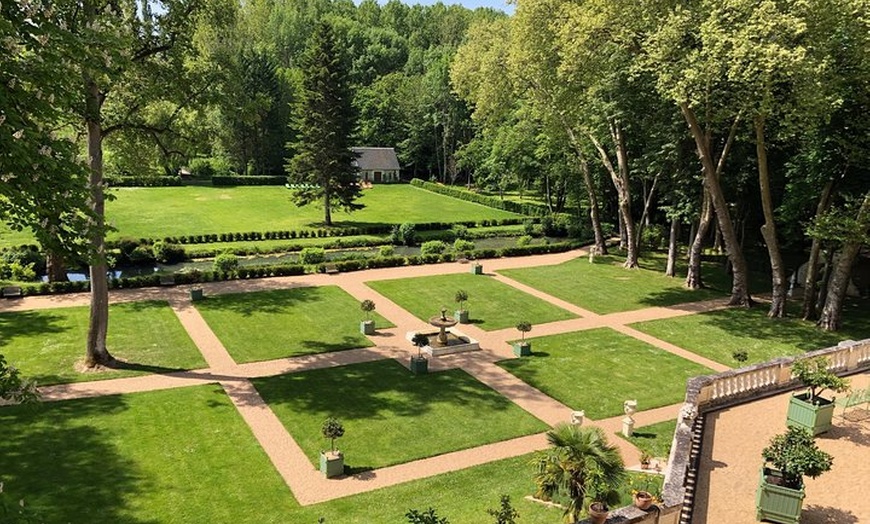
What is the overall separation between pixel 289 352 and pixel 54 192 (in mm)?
15894

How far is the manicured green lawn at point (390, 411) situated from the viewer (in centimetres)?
1906

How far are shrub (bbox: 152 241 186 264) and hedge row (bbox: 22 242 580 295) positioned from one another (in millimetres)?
8462

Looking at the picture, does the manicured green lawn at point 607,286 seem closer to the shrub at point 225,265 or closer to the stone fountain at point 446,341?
the stone fountain at point 446,341

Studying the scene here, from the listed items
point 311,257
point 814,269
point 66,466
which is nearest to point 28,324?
point 66,466

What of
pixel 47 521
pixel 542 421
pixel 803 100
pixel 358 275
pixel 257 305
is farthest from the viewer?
pixel 358 275

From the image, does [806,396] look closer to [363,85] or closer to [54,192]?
[54,192]

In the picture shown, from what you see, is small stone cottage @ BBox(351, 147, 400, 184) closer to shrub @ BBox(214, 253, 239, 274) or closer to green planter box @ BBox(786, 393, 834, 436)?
shrub @ BBox(214, 253, 239, 274)

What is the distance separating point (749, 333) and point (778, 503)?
59.4ft

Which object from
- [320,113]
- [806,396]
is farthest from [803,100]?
[320,113]

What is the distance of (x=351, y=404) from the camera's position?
21719mm

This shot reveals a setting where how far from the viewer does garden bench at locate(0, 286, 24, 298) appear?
30761 mm

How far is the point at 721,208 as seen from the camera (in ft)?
102

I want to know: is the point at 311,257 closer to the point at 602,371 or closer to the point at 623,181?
the point at 623,181

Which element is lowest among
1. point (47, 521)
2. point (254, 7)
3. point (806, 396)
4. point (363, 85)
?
point (47, 521)
